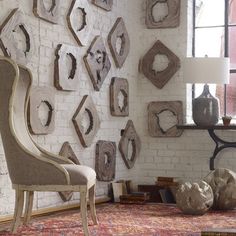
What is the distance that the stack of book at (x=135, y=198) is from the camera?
238 inches

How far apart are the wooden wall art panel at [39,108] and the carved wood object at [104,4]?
1.23 m

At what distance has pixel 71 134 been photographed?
5.62 meters

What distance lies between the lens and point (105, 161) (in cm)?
618

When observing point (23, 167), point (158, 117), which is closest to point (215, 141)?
point (158, 117)

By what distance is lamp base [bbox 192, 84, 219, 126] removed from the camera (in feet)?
20.0

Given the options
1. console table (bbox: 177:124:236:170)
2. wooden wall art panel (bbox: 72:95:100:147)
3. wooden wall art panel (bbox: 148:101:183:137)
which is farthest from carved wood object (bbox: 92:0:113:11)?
console table (bbox: 177:124:236:170)

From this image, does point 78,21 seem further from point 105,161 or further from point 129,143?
point 129,143

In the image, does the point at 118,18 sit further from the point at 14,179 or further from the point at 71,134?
the point at 14,179

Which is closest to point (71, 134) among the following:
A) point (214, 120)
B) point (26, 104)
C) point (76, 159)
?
point (76, 159)

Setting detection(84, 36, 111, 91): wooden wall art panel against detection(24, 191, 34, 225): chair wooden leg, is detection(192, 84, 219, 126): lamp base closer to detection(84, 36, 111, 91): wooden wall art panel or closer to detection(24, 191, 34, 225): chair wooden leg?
detection(84, 36, 111, 91): wooden wall art panel

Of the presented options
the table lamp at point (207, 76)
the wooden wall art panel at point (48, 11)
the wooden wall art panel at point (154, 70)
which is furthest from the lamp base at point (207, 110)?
the wooden wall art panel at point (48, 11)

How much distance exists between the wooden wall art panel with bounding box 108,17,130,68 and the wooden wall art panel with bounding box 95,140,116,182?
0.91 m

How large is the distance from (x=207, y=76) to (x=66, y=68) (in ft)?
4.68

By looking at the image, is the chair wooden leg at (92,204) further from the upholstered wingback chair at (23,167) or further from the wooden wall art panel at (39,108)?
the wooden wall art panel at (39,108)
